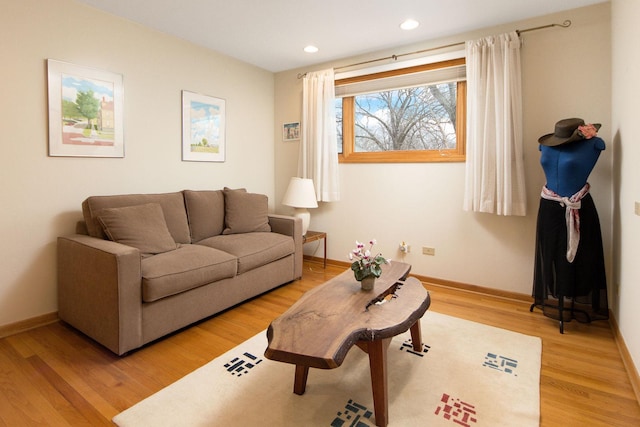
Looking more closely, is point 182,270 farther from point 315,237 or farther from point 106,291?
point 315,237

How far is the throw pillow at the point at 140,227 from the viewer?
8.13ft

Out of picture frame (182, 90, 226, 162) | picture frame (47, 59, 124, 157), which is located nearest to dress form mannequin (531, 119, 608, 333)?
picture frame (182, 90, 226, 162)

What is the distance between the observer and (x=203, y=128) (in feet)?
12.2

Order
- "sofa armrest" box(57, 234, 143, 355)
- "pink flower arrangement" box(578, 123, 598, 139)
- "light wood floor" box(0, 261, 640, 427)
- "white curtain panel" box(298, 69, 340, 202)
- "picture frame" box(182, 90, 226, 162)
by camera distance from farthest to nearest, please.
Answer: "white curtain panel" box(298, 69, 340, 202), "picture frame" box(182, 90, 226, 162), "pink flower arrangement" box(578, 123, 598, 139), "sofa armrest" box(57, 234, 143, 355), "light wood floor" box(0, 261, 640, 427)

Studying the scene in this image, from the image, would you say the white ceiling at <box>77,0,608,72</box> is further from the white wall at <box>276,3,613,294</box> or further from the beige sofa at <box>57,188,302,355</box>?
the beige sofa at <box>57,188,302,355</box>

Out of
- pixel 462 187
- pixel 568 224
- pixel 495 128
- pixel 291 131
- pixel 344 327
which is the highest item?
pixel 291 131

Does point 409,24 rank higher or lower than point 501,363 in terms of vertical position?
higher

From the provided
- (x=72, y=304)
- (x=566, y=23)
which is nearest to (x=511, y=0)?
(x=566, y=23)

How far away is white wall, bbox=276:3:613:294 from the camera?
2.75 m

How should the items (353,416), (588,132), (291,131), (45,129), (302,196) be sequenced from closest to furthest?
(353,416) < (588,132) < (45,129) < (302,196) < (291,131)

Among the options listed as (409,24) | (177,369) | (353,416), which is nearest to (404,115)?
(409,24)

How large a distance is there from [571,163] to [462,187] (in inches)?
41.0

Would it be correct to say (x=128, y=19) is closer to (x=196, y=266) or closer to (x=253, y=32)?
(x=253, y=32)

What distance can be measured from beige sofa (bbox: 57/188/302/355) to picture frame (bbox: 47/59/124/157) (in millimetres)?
491
